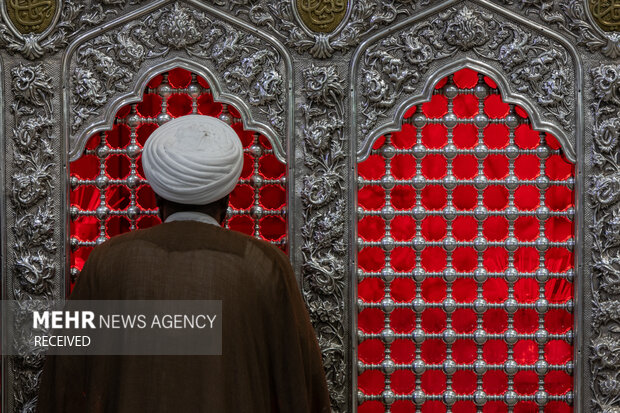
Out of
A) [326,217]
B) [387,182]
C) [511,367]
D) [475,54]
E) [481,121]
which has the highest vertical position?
[475,54]

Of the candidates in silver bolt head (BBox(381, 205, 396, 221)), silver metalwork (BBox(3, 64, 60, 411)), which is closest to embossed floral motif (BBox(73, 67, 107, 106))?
silver metalwork (BBox(3, 64, 60, 411))

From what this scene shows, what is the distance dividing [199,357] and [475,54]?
5.22 feet

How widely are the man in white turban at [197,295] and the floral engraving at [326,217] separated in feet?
2.54

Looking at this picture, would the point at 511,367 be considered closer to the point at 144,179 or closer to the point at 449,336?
the point at 449,336

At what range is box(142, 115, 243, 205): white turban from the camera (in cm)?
198

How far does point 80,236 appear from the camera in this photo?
292 centimetres

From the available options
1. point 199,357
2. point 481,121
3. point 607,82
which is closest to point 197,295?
point 199,357

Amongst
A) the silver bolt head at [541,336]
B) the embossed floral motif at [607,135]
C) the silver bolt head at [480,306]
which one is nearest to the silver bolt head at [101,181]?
the silver bolt head at [480,306]

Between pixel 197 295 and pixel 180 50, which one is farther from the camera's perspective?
pixel 180 50

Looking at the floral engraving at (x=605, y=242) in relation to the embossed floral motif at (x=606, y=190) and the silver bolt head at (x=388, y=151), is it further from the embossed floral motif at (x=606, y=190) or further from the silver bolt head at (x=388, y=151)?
the silver bolt head at (x=388, y=151)

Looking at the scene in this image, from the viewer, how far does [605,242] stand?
286 centimetres

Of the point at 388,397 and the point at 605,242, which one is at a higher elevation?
the point at 605,242

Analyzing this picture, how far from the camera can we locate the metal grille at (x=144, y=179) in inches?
114

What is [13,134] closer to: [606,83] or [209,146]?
[209,146]
